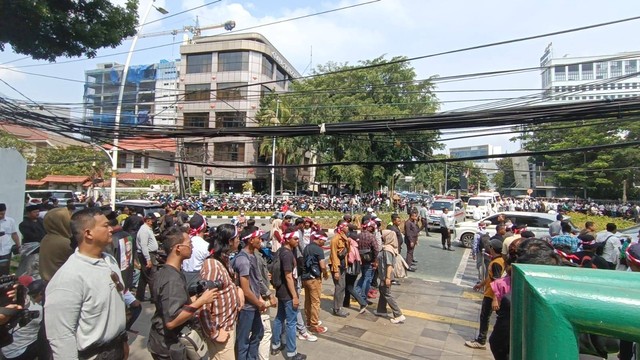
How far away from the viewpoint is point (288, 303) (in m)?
4.73

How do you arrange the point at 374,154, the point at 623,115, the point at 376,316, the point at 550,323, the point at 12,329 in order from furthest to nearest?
the point at 374,154 < the point at 376,316 < the point at 623,115 < the point at 12,329 < the point at 550,323

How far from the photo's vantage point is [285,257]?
4.81m

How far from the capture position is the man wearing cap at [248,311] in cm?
369

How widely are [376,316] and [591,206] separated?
2867cm

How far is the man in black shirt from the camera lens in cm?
458

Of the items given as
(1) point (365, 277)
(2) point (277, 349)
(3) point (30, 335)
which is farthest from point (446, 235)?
(3) point (30, 335)

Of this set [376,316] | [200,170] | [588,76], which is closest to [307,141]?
[200,170]

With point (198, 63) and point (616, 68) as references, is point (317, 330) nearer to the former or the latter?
point (198, 63)

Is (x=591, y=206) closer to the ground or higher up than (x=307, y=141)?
closer to the ground

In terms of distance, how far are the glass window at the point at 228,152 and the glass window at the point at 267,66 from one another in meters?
8.04

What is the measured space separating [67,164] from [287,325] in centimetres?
3462

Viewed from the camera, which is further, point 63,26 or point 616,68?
point 616,68

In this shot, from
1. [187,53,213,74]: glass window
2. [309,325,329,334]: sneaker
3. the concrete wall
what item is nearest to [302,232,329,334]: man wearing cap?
[309,325,329,334]: sneaker

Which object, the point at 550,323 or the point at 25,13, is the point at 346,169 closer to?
the point at 25,13
